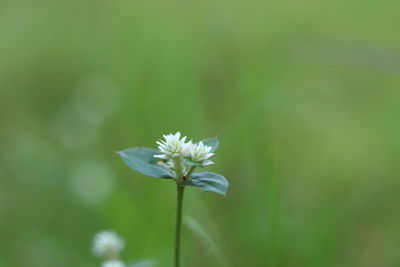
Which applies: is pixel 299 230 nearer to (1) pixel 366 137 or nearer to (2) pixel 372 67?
(2) pixel 372 67

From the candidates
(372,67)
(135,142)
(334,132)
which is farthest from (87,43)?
(372,67)

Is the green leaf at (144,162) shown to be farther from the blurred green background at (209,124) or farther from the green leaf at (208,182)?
the blurred green background at (209,124)

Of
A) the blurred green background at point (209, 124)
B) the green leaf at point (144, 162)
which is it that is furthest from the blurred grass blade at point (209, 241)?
the green leaf at point (144, 162)

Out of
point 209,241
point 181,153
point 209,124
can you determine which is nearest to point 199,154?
point 181,153

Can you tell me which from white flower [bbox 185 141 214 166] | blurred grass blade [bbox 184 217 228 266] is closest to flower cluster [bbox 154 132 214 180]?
white flower [bbox 185 141 214 166]

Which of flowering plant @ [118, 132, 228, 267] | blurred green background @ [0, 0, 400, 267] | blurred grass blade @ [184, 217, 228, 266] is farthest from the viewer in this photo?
blurred green background @ [0, 0, 400, 267]

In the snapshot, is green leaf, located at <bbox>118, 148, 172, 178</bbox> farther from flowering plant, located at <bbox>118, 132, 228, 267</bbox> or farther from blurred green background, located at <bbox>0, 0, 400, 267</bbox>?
blurred green background, located at <bbox>0, 0, 400, 267</bbox>

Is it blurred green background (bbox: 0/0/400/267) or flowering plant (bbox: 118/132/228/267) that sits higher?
blurred green background (bbox: 0/0/400/267)
